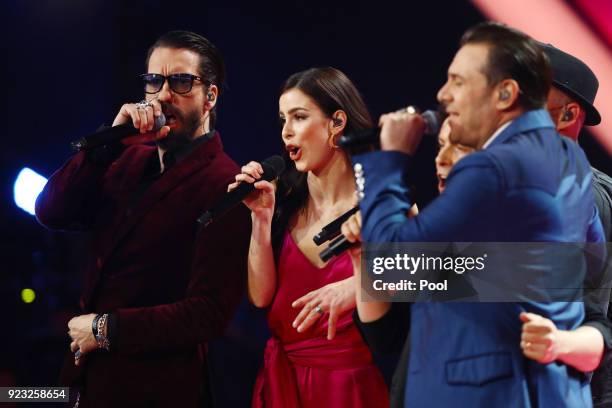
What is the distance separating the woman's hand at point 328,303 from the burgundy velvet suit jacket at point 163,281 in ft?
0.75

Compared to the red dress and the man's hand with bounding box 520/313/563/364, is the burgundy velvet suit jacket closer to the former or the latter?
the red dress

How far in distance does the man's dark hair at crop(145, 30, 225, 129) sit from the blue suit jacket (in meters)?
0.88

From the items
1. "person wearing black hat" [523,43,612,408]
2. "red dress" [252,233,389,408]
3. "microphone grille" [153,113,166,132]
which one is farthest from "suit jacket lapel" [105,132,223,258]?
"person wearing black hat" [523,43,612,408]

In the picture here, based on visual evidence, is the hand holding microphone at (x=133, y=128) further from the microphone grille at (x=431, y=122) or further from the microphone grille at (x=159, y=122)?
the microphone grille at (x=431, y=122)

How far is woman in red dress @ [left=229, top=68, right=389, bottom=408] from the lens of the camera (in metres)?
2.11

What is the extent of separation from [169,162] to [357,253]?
32.3 inches

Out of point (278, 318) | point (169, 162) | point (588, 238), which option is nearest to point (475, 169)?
point (588, 238)

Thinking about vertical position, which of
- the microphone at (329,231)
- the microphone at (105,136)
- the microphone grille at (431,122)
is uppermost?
the microphone at (105,136)

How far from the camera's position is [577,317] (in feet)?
5.59

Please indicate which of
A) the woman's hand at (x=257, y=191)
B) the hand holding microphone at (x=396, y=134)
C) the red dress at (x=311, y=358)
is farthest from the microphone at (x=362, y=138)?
the red dress at (x=311, y=358)

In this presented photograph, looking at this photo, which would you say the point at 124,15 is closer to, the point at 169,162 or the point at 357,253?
the point at 169,162

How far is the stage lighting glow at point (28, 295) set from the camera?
283cm

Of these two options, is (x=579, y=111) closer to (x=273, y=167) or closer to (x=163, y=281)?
(x=273, y=167)

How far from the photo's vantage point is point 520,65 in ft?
5.26
